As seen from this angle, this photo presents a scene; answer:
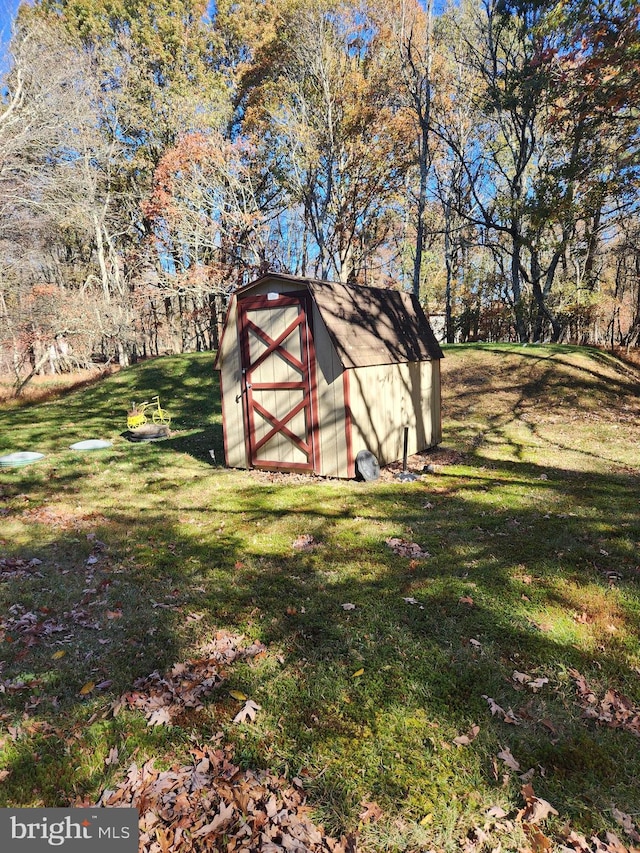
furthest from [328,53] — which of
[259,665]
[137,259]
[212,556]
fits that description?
[259,665]

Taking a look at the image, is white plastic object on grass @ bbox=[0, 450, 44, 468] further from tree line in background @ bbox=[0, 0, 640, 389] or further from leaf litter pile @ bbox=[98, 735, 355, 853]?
leaf litter pile @ bbox=[98, 735, 355, 853]

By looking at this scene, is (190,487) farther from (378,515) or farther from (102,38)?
(102,38)

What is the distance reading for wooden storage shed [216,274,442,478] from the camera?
9.64m

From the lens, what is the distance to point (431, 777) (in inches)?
124

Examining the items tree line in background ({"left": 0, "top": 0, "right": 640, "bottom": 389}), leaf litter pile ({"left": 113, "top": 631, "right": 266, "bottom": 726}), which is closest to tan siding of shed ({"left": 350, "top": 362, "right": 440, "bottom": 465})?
leaf litter pile ({"left": 113, "top": 631, "right": 266, "bottom": 726})

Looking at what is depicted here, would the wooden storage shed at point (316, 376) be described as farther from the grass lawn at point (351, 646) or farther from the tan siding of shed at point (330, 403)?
the grass lawn at point (351, 646)

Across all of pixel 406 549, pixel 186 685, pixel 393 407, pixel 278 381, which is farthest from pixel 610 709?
pixel 278 381

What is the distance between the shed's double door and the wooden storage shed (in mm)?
21

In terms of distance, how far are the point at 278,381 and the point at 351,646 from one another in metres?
6.65

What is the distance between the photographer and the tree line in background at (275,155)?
19719mm

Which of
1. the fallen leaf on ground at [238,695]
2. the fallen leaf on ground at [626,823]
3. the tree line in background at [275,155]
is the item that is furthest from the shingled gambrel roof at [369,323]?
the tree line in background at [275,155]

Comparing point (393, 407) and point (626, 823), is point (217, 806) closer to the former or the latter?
point (626, 823)

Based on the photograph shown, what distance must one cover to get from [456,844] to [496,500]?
648 cm

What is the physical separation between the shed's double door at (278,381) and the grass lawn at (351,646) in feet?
2.54
